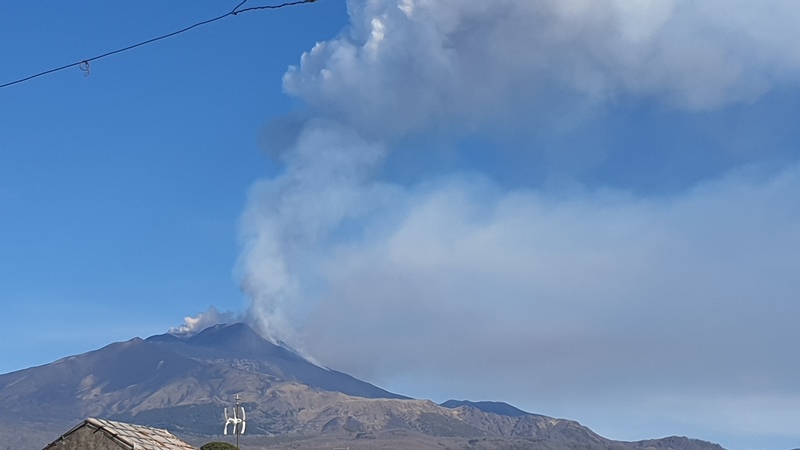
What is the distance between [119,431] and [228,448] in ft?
67.2

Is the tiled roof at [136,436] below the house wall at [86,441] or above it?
above

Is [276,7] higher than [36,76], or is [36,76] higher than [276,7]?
[276,7]

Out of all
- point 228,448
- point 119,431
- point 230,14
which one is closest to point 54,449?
point 119,431

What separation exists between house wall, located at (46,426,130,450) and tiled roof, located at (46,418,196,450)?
301 millimetres

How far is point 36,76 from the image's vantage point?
44406 millimetres

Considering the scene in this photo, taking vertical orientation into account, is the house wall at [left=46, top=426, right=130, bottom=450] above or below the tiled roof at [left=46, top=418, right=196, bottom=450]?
below

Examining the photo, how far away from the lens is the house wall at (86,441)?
71.2 meters

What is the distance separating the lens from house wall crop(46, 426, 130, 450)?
71.2 metres

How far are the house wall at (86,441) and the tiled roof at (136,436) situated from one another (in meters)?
0.30

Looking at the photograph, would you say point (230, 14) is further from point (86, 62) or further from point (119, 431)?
point (119, 431)

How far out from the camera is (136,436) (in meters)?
73.6

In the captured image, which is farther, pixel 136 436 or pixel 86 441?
pixel 136 436

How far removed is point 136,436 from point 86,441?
3.38 meters

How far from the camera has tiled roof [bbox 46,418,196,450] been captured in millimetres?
71188
